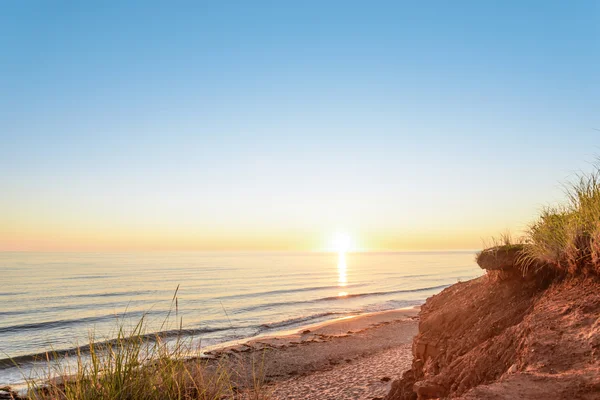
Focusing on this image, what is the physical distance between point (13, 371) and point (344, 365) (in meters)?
10.8

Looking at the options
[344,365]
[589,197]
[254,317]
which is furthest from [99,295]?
[589,197]

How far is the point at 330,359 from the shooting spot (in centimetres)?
1527

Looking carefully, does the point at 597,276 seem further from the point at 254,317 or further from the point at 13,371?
the point at 254,317

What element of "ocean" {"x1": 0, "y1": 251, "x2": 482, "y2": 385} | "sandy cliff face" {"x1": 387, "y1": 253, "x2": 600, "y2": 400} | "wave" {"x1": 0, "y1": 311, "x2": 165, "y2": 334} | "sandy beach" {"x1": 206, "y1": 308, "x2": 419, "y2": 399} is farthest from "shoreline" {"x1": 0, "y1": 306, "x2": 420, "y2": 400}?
"wave" {"x1": 0, "y1": 311, "x2": 165, "y2": 334}

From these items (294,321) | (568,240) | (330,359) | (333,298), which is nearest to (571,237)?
(568,240)

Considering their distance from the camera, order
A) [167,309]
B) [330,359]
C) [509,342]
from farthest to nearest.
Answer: [167,309] < [330,359] < [509,342]

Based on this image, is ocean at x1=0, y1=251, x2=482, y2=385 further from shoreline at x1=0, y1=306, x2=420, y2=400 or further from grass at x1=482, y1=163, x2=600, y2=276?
grass at x1=482, y1=163, x2=600, y2=276

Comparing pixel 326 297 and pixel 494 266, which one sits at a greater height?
pixel 494 266

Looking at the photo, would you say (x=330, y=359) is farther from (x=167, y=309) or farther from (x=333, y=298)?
(x=333, y=298)

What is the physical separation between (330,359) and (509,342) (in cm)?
1127

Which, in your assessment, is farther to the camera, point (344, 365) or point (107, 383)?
point (344, 365)

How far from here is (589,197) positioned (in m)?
5.65

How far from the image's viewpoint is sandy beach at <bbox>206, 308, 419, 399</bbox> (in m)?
10.5

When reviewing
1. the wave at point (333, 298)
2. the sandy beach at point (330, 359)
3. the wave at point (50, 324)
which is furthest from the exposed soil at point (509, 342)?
the wave at point (333, 298)
